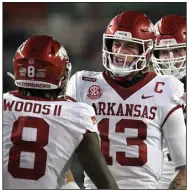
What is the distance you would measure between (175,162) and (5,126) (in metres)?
0.53

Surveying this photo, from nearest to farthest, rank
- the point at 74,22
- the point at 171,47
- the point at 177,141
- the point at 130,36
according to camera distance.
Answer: the point at 177,141 < the point at 130,36 < the point at 74,22 < the point at 171,47

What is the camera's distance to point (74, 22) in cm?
188

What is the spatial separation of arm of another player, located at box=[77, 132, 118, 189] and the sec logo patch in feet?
0.85

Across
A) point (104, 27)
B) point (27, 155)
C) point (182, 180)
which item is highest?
point (104, 27)

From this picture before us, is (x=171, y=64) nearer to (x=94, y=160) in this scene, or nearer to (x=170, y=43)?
(x=170, y=43)

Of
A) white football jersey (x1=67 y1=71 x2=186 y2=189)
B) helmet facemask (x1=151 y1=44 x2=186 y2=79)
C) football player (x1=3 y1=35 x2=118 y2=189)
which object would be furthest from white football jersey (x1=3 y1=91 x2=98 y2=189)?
helmet facemask (x1=151 y1=44 x2=186 y2=79)

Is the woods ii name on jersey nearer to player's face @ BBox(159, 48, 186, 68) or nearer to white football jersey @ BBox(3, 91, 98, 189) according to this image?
white football jersey @ BBox(3, 91, 98, 189)

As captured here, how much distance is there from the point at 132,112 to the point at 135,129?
0.18 feet

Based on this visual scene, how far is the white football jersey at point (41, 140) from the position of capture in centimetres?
139

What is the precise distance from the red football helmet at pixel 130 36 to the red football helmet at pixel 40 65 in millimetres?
229

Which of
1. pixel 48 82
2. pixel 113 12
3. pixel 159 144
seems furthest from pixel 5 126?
pixel 113 12

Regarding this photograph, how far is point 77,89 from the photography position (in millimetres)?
1688

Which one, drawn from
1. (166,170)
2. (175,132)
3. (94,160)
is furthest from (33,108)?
(166,170)

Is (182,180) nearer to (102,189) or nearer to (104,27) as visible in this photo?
(102,189)
